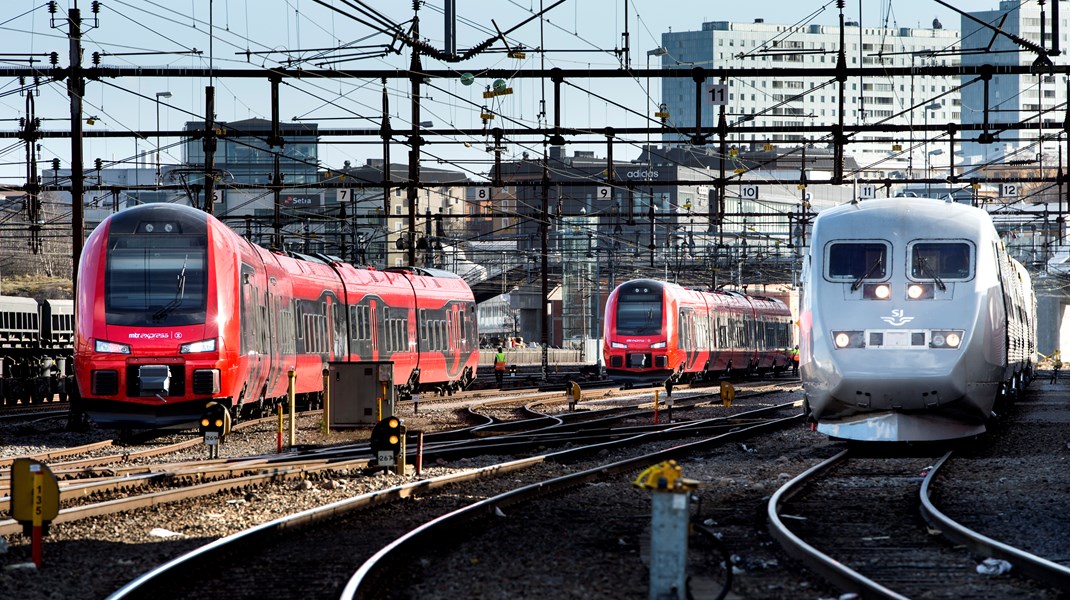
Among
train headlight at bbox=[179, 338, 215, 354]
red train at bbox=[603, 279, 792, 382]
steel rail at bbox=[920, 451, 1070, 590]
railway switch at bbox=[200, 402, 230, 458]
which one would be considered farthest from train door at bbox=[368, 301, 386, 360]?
steel rail at bbox=[920, 451, 1070, 590]

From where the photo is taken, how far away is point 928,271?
18.9 meters

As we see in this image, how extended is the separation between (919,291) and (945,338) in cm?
76

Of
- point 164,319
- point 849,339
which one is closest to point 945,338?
point 849,339

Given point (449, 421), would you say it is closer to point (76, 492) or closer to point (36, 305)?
point (76, 492)

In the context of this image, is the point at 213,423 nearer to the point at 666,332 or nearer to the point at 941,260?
the point at 941,260

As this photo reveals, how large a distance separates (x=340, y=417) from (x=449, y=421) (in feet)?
22.9

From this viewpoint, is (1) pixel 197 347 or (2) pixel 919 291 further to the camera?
(1) pixel 197 347

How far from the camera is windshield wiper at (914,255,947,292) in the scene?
18.7 metres

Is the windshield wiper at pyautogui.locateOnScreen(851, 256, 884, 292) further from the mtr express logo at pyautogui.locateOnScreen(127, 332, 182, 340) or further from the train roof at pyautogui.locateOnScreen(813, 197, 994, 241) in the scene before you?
the mtr express logo at pyautogui.locateOnScreen(127, 332, 182, 340)

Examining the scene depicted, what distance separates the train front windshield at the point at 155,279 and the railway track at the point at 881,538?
31.6ft

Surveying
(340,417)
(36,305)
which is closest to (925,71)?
(340,417)

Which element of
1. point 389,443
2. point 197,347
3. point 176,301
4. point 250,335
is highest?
point 176,301

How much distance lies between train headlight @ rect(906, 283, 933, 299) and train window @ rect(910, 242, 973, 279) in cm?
12

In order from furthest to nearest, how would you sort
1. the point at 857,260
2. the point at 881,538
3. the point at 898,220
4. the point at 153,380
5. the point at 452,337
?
the point at 452,337 → the point at 153,380 → the point at 898,220 → the point at 857,260 → the point at 881,538
